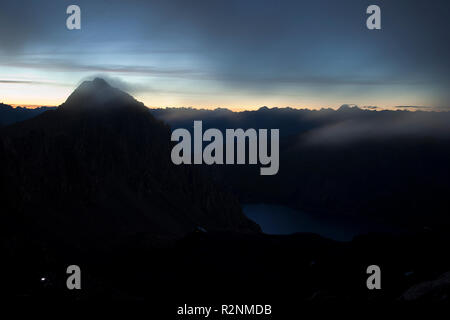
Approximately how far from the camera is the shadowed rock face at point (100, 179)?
85.4m

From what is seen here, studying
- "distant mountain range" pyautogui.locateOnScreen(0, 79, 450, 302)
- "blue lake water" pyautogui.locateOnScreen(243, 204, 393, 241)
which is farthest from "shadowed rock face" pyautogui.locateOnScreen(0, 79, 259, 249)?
"blue lake water" pyautogui.locateOnScreen(243, 204, 393, 241)

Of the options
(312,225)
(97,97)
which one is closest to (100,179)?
(97,97)

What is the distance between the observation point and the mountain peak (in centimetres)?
15925

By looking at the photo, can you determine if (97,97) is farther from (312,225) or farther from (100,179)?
(312,225)

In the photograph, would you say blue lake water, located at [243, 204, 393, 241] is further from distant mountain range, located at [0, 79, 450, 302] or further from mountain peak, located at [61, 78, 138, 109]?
mountain peak, located at [61, 78, 138, 109]

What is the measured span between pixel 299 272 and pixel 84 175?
7309 centimetres

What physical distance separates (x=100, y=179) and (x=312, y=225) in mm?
89773

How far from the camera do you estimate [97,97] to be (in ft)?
545

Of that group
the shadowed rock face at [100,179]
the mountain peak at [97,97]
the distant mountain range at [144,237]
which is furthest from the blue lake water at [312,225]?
the mountain peak at [97,97]

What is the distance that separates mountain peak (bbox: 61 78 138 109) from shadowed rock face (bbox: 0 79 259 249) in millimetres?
392

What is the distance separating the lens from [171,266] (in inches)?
2090

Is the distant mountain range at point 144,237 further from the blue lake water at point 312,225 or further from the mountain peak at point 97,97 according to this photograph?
the blue lake water at point 312,225
